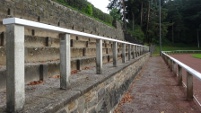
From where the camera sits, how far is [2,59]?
12.8 ft

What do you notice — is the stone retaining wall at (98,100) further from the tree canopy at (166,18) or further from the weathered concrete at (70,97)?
the tree canopy at (166,18)

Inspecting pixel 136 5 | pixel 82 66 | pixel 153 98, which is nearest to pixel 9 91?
pixel 82 66

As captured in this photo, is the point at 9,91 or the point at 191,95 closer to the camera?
the point at 9,91

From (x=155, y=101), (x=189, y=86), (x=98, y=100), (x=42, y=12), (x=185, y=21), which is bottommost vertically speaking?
(x=155, y=101)

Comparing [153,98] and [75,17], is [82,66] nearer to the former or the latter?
[153,98]

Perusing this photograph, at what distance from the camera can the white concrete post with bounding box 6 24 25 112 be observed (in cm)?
200

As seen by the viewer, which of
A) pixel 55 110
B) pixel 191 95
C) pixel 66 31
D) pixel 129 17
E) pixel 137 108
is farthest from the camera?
pixel 129 17

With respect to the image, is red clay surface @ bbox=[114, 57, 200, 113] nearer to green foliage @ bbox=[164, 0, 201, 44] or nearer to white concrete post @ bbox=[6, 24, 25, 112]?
white concrete post @ bbox=[6, 24, 25, 112]

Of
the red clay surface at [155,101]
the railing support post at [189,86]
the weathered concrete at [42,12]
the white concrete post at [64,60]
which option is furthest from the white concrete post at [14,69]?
the railing support post at [189,86]

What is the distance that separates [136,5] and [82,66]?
47684 millimetres

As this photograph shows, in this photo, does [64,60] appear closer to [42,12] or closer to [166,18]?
[42,12]

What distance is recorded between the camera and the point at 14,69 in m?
2.00

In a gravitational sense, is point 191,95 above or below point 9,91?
below

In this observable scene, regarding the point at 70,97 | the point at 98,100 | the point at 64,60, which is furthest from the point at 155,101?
the point at 70,97
